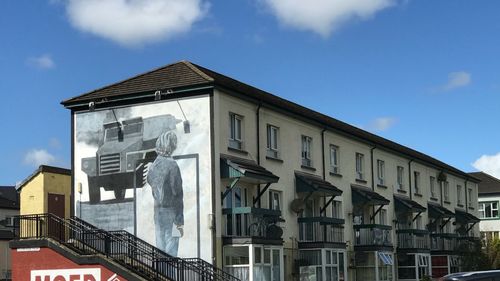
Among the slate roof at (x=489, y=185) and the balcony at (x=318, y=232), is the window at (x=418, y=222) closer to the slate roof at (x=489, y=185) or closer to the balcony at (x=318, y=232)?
the balcony at (x=318, y=232)

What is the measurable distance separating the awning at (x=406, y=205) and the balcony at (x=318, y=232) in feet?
28.8

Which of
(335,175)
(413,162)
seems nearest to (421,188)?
(413,162)

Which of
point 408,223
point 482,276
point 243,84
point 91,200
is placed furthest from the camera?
point 408,223

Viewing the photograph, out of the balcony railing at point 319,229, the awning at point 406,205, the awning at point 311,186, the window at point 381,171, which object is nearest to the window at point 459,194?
the awning at point 406,205

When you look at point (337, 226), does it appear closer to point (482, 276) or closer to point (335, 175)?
point (335, 175)

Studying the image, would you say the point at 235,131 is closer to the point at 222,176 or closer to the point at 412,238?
the point at 222,176

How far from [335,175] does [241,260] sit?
9.60m

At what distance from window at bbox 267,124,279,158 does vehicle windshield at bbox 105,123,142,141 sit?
5.23m

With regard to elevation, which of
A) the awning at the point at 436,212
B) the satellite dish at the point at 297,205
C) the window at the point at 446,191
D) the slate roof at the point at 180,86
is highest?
the slate roof at the point at 180,86

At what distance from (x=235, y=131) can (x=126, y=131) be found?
13.7ft

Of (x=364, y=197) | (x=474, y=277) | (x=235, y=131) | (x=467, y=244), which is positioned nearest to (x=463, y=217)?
(x=467, y=244)

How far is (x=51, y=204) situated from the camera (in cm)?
3650

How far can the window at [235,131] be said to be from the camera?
28056 mm

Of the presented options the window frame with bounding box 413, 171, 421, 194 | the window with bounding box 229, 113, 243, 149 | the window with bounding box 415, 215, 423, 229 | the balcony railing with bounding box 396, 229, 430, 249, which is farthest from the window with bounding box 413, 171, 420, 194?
the window with bounding box 229, 113, 243, 149
